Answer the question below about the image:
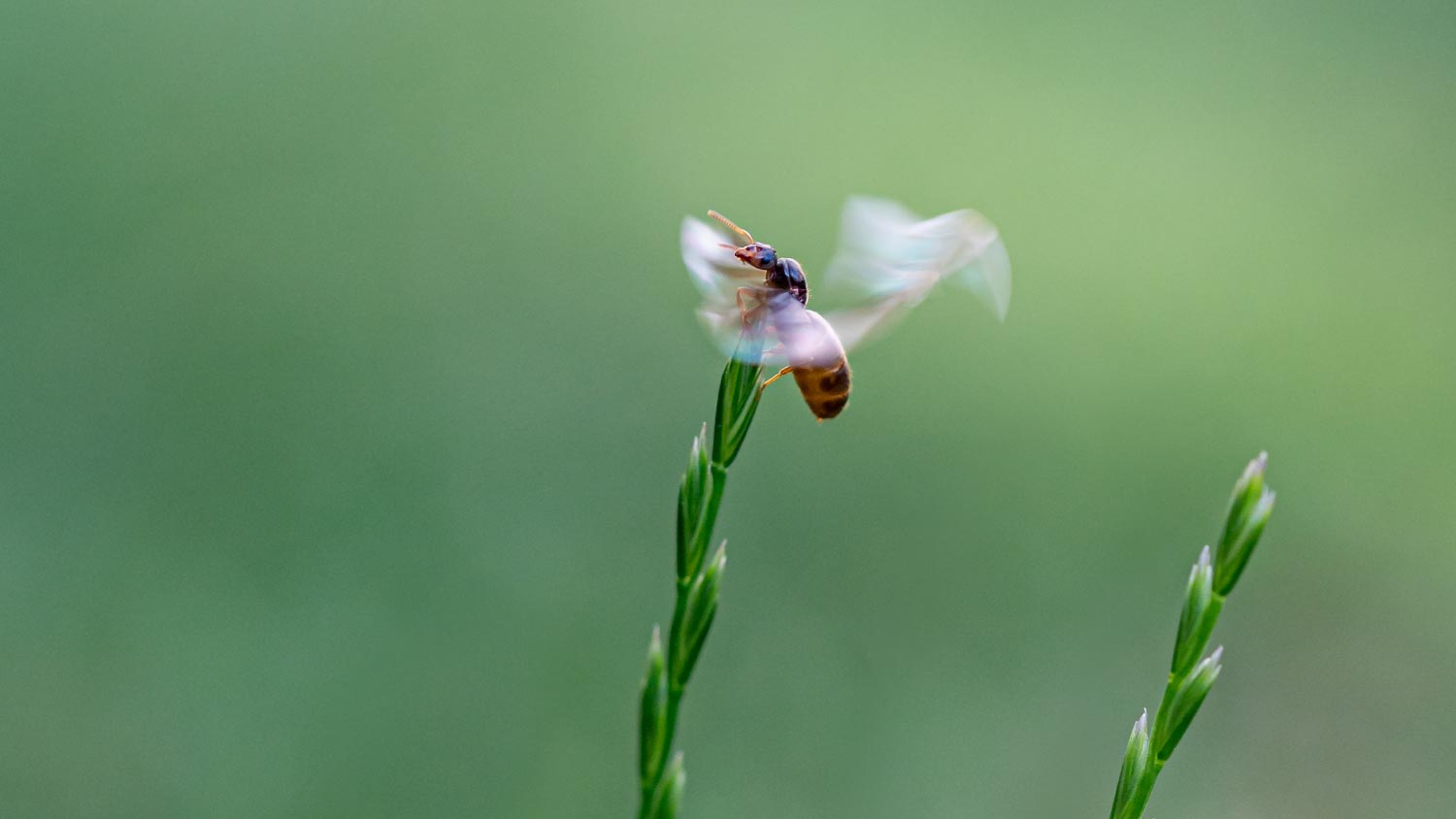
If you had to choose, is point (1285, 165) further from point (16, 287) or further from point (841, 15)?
point (16, 287)

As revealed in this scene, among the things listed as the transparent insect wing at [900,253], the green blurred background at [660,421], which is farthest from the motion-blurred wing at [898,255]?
the green blurred background at [660,421]

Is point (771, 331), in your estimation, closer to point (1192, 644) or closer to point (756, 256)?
point (756, 256)

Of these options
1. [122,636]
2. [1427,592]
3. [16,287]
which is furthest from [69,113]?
[1427,592]

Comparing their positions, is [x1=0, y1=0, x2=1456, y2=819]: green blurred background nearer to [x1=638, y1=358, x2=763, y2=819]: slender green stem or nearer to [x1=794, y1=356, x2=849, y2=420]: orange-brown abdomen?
[x1=794, y1=356, x2=849, y2=420]: orange-brown abdomen

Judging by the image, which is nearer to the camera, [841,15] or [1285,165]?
[1285,165]

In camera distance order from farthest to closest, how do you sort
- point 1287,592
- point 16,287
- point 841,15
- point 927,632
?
1. point 841,15
2. point 16,287
3. point 1287,592
4. point 927,632

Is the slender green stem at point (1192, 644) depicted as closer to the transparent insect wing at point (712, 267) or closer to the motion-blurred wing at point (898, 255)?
the motion-blurred wing at point (898, 255)
